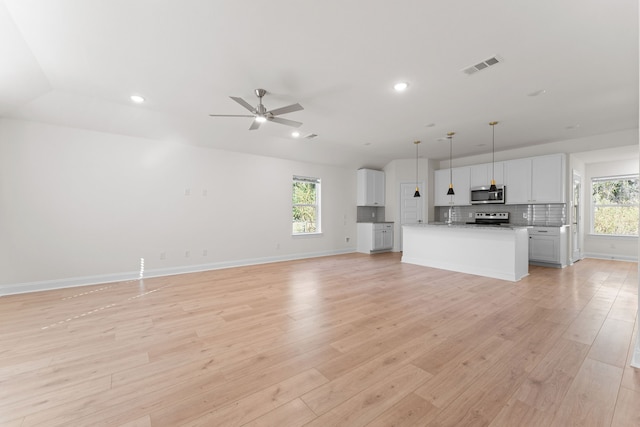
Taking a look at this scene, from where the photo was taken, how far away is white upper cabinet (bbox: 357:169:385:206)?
Result: 7.98m

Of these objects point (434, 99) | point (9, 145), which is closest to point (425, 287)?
point (434, 99)

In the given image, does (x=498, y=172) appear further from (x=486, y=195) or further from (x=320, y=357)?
(x=320, y=357)

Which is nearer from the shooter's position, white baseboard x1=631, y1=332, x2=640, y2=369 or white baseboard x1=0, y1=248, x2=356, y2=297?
white baseboard x1=631, y1=332, x2=640, y2=369

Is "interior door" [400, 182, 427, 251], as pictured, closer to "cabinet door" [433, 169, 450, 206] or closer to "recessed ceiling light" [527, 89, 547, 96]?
"cabinet door" [433, 169, 450, 206]

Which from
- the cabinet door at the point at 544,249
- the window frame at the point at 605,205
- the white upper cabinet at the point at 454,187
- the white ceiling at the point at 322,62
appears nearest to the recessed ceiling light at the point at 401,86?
the white ceiling at the point at 322,62

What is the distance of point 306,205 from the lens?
24.0ft

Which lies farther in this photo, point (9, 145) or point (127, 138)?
point (127, 138)

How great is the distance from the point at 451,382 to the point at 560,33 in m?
3.17

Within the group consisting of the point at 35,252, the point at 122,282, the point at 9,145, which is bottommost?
the point at 122,282

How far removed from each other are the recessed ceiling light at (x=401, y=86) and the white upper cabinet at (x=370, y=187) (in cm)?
448

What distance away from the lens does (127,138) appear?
480 centimetres

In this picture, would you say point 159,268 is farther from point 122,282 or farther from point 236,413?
point 236,413

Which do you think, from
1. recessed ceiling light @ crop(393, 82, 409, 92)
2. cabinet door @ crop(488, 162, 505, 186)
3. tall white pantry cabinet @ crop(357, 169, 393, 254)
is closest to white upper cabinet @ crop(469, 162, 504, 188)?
cabinet door @ crop(488, 162, 505, 186)

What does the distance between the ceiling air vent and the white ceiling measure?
78mm
